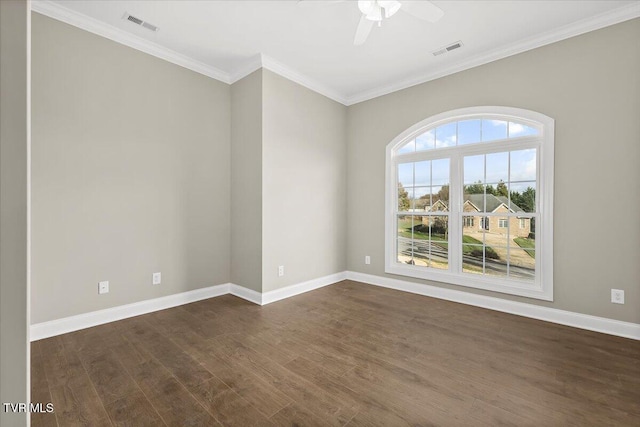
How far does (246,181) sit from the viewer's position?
3.83 metres

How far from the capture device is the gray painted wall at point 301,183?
12.2ft

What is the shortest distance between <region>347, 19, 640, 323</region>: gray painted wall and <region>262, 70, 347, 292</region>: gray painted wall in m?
2.12

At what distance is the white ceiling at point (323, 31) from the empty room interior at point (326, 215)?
1.0 inches

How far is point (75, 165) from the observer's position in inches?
110

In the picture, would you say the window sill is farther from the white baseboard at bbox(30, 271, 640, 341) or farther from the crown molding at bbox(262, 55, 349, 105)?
the crown molding at bbox(262, 55, 349, 105)

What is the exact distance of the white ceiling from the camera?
2691mm

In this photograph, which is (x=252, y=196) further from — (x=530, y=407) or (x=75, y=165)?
(x=530, y=407)

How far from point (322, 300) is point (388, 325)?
1.04 metres

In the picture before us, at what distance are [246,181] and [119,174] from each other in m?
1.38

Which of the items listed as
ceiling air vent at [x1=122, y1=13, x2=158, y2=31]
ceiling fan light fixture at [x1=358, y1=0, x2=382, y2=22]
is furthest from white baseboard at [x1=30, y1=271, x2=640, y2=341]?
ceiling fan light fixture at [x1=358, y1=0, x2=382, y2=22]

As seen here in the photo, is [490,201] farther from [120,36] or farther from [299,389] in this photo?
[120,36]

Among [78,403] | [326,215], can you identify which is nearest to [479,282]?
[326,215]
